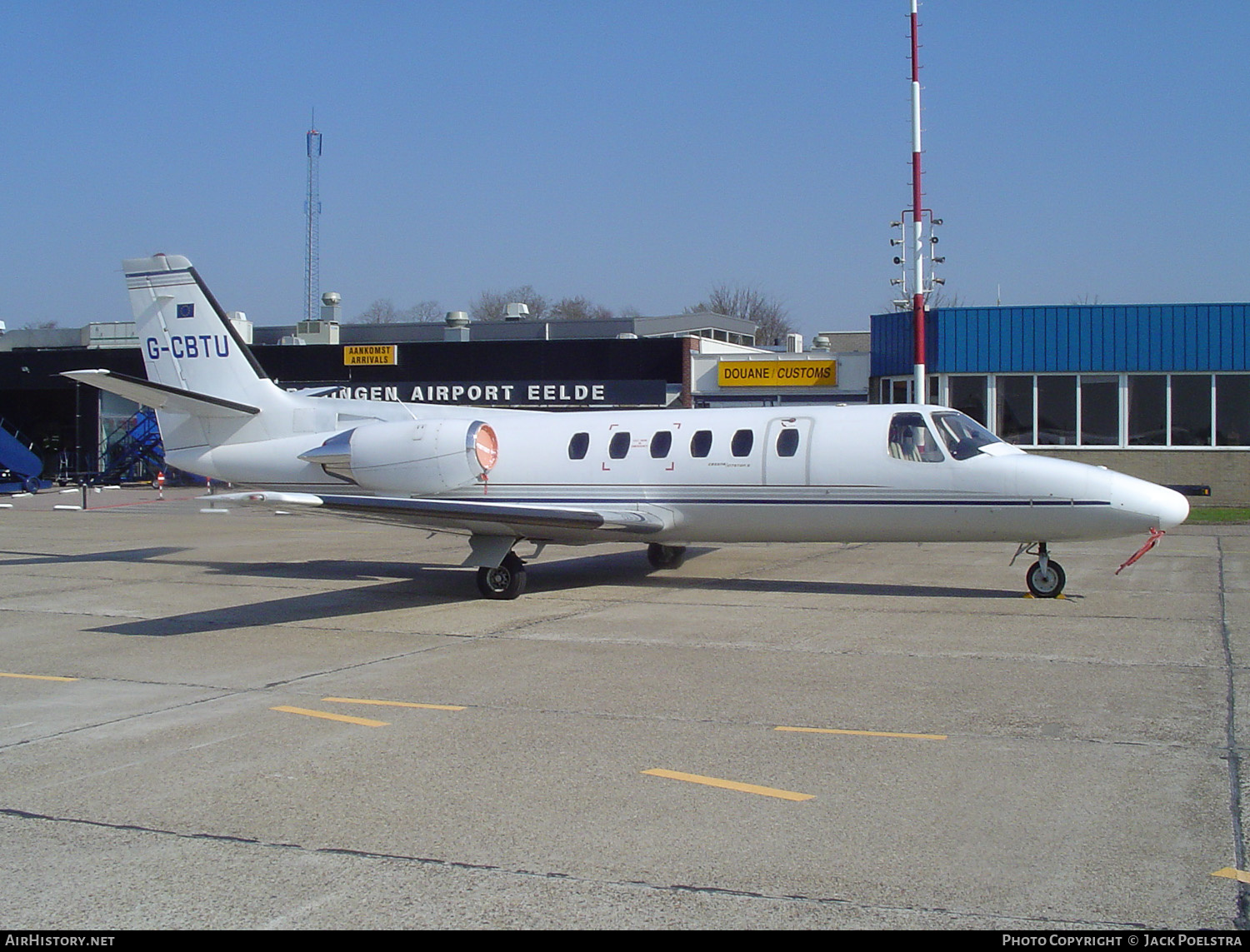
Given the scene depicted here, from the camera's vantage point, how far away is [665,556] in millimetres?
17828

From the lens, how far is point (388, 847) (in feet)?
18.5

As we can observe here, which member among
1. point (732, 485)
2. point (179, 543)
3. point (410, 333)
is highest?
point (410, 333)

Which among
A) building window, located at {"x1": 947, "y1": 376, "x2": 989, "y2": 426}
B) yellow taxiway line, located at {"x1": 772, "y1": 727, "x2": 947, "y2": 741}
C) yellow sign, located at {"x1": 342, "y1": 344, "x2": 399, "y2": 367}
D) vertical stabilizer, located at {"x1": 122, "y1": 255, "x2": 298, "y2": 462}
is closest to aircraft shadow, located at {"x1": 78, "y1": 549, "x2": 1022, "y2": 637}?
vertical stabilizer, located at {"x1": 122, "y1": 255, "x2": 298, "y2": 462}

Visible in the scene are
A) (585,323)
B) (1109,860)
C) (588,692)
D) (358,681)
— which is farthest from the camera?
(585,323)

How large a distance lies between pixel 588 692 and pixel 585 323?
40984mm

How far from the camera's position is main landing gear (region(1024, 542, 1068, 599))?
14.1m

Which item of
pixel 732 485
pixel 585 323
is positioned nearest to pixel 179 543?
pixel 732 485

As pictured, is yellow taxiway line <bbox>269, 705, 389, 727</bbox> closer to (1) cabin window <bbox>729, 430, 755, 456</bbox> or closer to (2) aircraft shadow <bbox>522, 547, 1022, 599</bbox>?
(2) aircraft shadow <bbox>522, 547, 1022, 599</bbox>

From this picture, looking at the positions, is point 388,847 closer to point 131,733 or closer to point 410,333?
point 131,733

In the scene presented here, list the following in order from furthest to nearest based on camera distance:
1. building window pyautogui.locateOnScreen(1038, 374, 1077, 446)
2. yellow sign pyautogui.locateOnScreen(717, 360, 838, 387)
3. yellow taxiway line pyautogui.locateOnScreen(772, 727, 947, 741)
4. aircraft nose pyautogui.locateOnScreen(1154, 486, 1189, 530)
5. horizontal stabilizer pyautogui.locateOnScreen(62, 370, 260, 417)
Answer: yellow sign pyautogui.locateOnScreen(717, 360, 838, 387) < building window pyautogui.locateOnScreen(1038, 374, 1077, 446) < horizontal stabilizer pyautogui.locateOnScreen(62, 370, 260, 417) < aircraft nose pyautogui.locateOnScreen(1154, 486, 1189, 530) < yellow taxiway line pyautogui.locateOnScreen(772, 727, 947, 741)

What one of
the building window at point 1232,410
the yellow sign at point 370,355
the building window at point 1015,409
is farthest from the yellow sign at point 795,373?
the yellow sign at point 370,355

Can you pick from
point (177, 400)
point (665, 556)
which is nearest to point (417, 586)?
point (665, 556)

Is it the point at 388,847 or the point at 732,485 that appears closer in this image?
the point at 388,847

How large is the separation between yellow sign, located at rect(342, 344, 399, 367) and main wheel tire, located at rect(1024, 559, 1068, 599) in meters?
28.9
